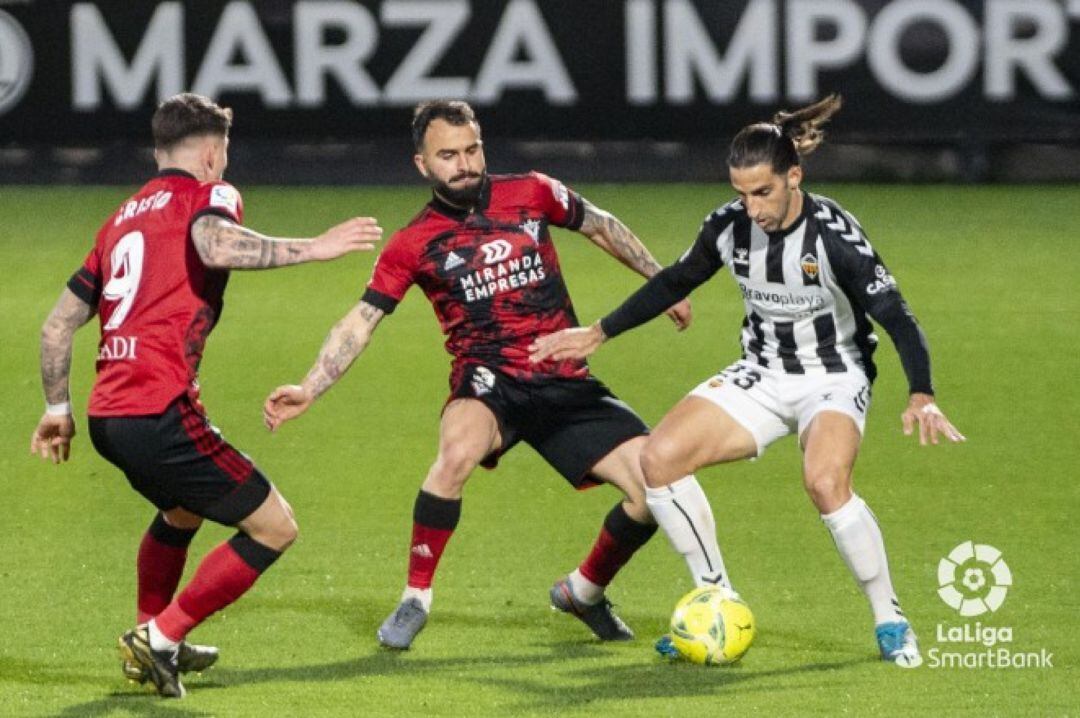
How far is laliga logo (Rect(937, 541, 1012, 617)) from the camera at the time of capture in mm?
7188

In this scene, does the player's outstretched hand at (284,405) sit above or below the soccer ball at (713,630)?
above

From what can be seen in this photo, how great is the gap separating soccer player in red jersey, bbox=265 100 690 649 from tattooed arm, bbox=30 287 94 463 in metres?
0.84

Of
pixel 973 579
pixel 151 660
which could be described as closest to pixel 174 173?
pixel 151 660

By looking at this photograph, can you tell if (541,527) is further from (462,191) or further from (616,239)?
(462,191)

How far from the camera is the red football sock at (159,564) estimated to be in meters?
6.78

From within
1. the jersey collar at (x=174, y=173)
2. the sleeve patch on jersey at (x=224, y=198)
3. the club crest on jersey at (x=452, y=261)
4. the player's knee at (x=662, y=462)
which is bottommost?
the player's knee at (x=662, y=462)

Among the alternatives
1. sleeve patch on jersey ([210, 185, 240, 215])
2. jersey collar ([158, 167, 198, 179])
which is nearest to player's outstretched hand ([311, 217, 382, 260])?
sleeve patch on jersey ([210, 185, 240, 215])

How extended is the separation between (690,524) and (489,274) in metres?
1.17

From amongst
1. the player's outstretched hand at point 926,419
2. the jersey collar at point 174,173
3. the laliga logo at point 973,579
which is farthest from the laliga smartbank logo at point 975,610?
the jersey collar at point 174,173

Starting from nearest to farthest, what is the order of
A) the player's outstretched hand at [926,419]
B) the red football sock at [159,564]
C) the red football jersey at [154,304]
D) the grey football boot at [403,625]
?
the player's outstretched hand at [926,419] < the red football jersey at [154,304] < the red football sock at [159,564] < the grey football boot at [403,625]

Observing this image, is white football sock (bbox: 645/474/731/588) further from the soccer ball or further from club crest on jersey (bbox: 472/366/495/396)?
club crest on jersey (bbox: 472/366/495/396)

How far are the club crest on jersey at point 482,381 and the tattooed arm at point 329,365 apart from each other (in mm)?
408

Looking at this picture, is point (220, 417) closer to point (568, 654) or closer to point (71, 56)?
point (568, 654)

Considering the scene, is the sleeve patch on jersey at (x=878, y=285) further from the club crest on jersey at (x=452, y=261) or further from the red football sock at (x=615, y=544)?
the club crest on jersey at (x=452, y=261)
